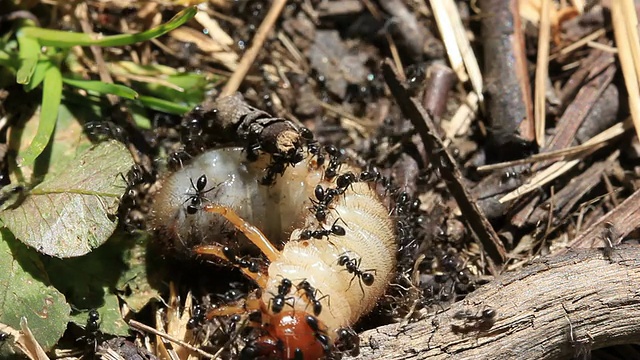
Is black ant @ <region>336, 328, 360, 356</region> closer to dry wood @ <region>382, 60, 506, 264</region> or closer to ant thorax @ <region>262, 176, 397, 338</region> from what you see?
ant thorax @ <region>262, 176, 397, 338</region>

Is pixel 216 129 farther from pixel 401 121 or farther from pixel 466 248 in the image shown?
pixel 466 248

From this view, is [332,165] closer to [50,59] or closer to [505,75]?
[505,75]

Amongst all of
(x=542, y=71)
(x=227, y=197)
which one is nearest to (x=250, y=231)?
(x=227, y=197)

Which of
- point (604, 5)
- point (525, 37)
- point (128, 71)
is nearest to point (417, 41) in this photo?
point (525, 37)

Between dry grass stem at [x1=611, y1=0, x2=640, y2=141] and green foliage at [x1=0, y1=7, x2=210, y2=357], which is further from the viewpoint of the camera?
dry grass stem at [x1=611, y1=0, x2=640, y2=141]

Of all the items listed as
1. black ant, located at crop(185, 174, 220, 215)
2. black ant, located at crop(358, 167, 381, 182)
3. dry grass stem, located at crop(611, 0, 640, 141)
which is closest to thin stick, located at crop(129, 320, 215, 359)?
black ant, located at crop(185, 174, 220, 215)

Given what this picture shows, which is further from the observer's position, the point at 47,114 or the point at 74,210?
the point at 47,114

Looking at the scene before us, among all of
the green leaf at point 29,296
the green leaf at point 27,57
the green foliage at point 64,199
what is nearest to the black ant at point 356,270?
the green foliage at point 64,199
